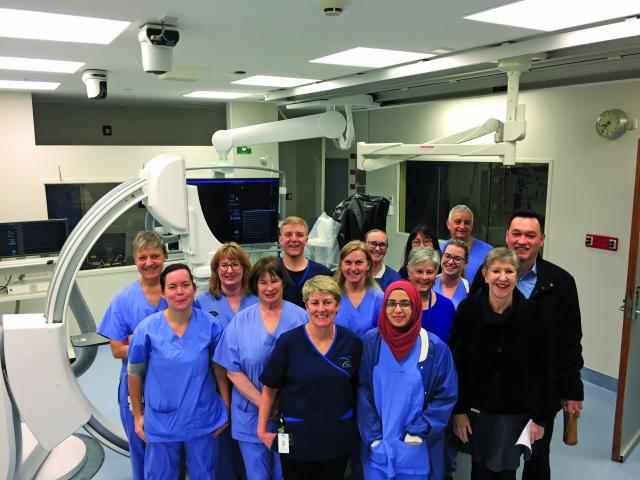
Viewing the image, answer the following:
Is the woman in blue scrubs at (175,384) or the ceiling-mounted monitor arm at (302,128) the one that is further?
the ceiling-mounted monitor arm at (302,128)

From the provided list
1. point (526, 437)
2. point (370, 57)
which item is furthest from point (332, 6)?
point (526, 437)

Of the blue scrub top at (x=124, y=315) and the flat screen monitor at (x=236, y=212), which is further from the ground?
the flat screen monitor at (x=236, y=212)

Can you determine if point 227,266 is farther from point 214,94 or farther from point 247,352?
point 214,94

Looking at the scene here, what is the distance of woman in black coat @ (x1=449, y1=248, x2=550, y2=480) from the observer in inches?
87.2

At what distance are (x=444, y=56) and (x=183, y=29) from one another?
1.93 meters

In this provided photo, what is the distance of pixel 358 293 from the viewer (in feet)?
9.11

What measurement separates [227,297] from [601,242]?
313cm

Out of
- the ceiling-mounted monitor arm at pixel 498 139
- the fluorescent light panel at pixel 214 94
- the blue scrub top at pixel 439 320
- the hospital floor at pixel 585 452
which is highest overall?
the fluorescent light panel at pixel 214 94

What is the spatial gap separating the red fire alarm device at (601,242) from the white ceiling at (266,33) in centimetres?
192

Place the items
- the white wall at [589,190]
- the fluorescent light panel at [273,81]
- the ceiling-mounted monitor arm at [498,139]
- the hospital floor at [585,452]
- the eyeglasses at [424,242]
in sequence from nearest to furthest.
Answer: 1. the hospital floor at [585,452]
2. the ceiling-mounted monitor arm at [498,139]
3. the eyeglasses at [424,242]
4. the white wall at [589,190]
5. the fluorescent light panel at [273,81]

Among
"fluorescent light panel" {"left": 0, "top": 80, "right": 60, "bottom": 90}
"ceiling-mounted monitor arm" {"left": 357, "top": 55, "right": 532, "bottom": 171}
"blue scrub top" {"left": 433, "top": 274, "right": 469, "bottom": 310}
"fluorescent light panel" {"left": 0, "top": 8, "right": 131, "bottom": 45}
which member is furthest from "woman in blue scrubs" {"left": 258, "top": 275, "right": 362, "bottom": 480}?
"fluorescent light panel" {"left": 0, "top": 80, "right": 60, "bottom": 90}

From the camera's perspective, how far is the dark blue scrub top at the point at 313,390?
7.30 ft

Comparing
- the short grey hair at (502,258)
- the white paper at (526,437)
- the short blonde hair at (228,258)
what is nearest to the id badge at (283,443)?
the short blonde hair at (228,258)

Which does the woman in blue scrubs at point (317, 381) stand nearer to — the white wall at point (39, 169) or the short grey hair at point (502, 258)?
the short grey hair at point (502, 258)
